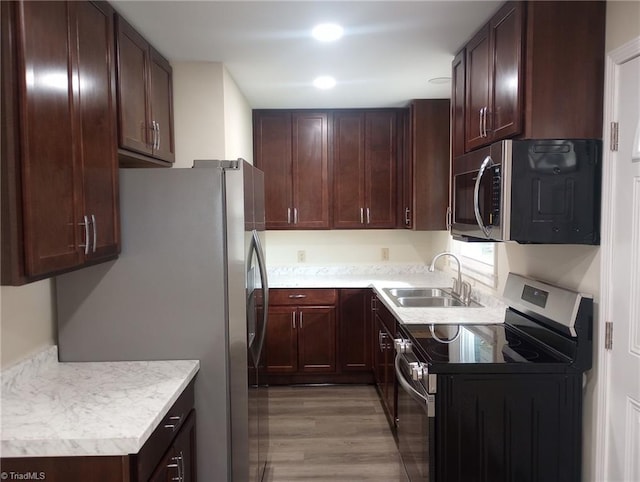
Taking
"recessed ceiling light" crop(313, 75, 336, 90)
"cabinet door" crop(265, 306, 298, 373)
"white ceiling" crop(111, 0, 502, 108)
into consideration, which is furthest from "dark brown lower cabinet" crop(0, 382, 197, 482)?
"recessed ceiling light" crop(313, 75, 336, 90)

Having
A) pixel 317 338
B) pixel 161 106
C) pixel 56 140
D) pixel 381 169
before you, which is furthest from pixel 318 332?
pixel 56 140

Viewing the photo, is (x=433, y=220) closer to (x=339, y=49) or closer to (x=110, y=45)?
(x=339, y=49)

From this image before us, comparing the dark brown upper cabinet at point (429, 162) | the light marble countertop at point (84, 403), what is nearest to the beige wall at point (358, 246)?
the dark brown upper cabinet at point (429, 162)

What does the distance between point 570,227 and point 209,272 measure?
1.50m

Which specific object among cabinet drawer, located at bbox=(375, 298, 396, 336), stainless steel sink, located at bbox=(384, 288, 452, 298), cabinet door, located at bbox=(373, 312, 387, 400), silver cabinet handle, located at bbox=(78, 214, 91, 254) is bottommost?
cabinet door, located at bbox=(373, 312, 387, 400)

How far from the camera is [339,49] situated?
8.68ft

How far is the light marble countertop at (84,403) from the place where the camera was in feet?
4.54

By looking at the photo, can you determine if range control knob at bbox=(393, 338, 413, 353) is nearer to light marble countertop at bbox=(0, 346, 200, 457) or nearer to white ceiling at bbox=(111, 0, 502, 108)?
light marble countertop at bbox=(0, 346, 200, 457)

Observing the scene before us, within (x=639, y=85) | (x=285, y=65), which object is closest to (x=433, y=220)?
(x=285, y=65)

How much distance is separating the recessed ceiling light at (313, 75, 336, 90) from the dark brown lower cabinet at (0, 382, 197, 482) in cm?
233

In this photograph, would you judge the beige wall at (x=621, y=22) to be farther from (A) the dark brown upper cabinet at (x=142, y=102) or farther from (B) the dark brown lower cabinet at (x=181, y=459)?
(B) the dark brown lower cabinet at (x=181, y=459)

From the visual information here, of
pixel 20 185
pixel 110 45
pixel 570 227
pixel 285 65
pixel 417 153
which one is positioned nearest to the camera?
pixel 20 185

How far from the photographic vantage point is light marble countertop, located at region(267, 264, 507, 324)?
8.94 feet

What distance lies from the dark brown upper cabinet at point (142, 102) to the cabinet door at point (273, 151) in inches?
56.7
